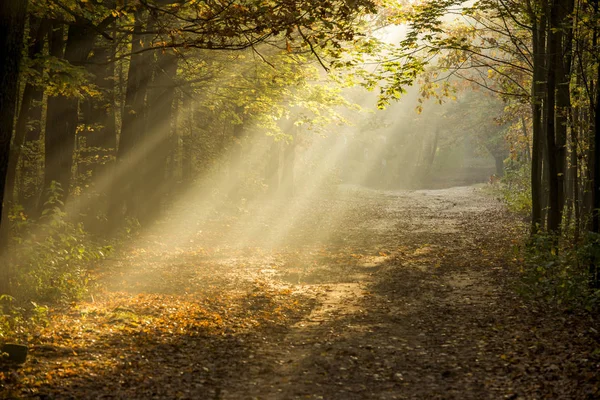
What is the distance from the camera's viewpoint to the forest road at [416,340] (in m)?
7.13

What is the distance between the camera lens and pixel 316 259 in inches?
717

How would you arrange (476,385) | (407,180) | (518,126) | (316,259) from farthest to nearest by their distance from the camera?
(407,180), (518,126), (316,259), (476,385)

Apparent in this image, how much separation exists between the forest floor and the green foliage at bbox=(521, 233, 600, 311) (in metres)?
0.40

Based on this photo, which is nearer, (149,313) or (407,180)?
(149,313)

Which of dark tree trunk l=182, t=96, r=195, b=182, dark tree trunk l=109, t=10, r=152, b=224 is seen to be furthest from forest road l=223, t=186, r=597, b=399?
dark tree trunk l=182, t=96, r=195, b=182

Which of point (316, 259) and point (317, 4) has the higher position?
point (317, 4)

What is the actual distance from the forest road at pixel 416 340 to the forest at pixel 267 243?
0.05 m

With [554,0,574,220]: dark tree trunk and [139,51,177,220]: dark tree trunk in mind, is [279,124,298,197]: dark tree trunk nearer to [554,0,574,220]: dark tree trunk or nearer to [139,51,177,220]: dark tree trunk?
[139,51,177,220]: dark tree trunk

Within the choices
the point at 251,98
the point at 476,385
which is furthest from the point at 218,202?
the point at 476,385

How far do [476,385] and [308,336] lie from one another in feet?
10.7

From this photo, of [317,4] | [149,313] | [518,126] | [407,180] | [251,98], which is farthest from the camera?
[407,180]

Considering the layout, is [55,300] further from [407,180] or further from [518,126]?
[407,180]

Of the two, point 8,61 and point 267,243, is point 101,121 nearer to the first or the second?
point 267,243

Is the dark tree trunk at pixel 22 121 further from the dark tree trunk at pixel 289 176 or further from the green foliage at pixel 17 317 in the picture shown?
the dark tree trunk at pixel 289 176
